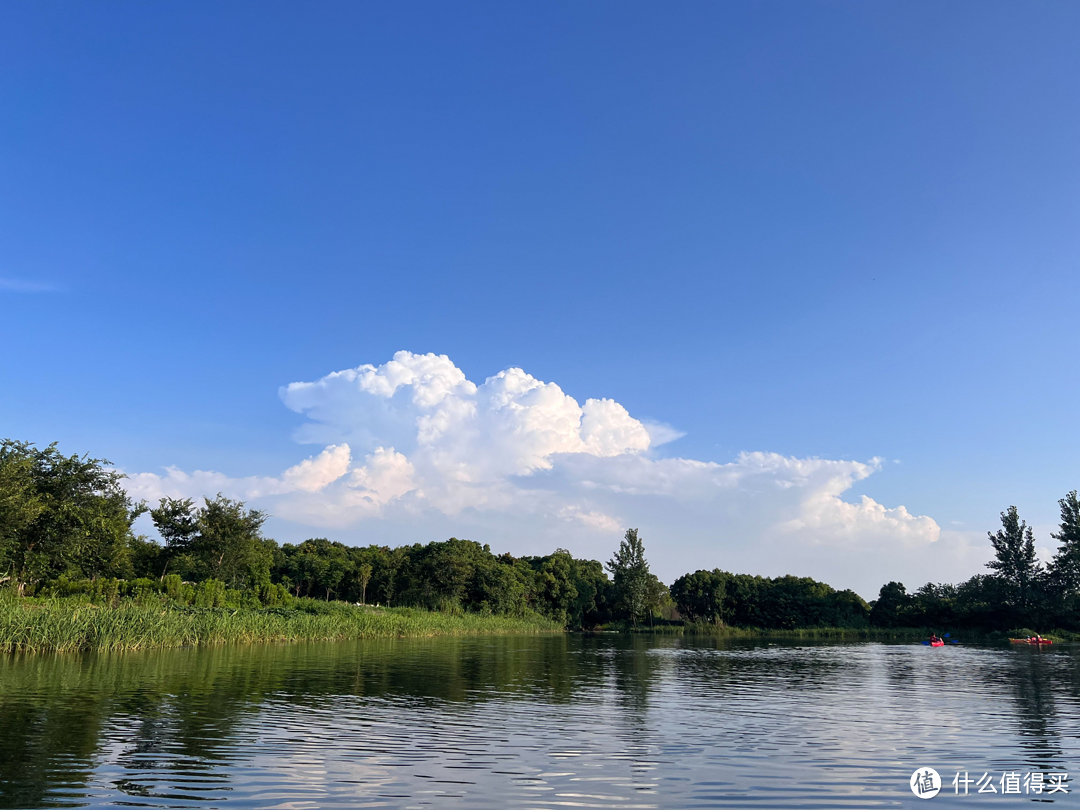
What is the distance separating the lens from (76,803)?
916 centimetres

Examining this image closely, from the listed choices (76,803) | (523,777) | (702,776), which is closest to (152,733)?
(76,803)

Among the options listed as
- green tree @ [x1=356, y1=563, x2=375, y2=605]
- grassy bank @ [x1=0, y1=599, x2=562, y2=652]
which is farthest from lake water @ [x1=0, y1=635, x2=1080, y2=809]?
green tree @ [x1=356, y1=563, x2=375, y2=605]

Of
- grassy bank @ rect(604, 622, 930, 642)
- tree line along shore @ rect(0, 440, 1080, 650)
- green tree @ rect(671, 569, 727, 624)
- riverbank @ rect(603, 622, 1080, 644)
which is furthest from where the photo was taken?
green tree @ rect(671, 569, 727, 624)

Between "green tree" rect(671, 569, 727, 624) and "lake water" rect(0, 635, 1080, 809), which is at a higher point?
"lake water" rect(0, 635, 1080, 809)

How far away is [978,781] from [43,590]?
2009 inches

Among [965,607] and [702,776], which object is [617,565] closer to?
[965,607]

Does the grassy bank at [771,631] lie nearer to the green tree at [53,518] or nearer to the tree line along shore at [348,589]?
the tree line along shore at [348,589]

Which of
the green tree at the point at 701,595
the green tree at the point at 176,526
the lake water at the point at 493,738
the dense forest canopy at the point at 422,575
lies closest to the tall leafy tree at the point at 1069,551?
the dense forest canopy at the point at 422,575

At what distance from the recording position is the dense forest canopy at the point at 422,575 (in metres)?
45.4

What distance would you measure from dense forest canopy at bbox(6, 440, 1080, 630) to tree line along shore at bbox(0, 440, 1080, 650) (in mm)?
177

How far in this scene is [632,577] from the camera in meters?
102

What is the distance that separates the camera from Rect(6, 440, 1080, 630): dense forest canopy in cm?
4544

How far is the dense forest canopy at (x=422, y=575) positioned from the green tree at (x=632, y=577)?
18cm

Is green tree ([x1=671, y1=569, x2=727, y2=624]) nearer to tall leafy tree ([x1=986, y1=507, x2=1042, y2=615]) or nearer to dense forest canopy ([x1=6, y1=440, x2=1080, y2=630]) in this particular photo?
dense forest canopy ([x1=6, y1=440, x2=1080, y2=630])
